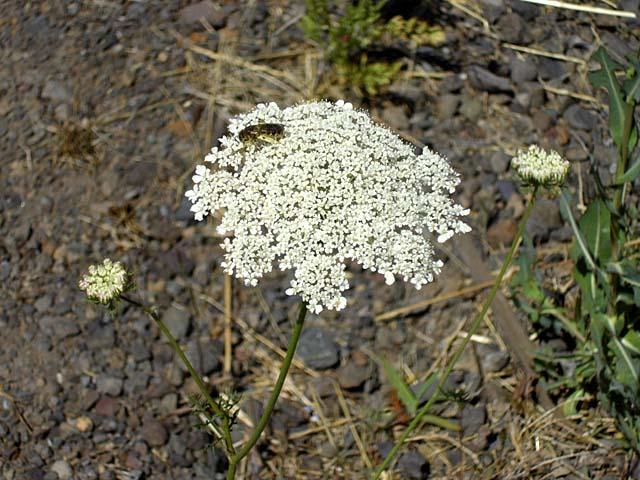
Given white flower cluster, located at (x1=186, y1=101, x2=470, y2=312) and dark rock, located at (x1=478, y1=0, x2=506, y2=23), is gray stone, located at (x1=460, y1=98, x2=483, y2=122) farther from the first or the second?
white flower cluster, located at (x1=186, y1=101, x2=470, y2=312)

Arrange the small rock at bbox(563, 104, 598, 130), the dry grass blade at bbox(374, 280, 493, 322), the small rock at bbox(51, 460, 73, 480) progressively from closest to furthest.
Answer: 1. the small rock at bbox(51, 460, 73, 480)
2. the dry grass blade at bbox(374, 280, 493, 322)
3. the small rock at bbox(563, 104, 598, 130)

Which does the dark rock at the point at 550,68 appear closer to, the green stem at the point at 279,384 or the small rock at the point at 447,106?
the small rock at the point at 447,106

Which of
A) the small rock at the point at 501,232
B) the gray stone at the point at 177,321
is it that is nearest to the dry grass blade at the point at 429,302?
the small rock at the point at 501,232

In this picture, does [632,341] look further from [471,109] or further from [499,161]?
[471,109]

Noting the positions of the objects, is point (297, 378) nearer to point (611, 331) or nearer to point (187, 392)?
point (187, 392)

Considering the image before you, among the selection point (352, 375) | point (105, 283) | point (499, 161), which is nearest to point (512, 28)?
point (499, 161)

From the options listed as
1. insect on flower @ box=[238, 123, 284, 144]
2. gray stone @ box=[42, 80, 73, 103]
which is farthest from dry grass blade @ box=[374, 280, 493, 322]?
gray stone @ box=[42, 80, 73, 103]
